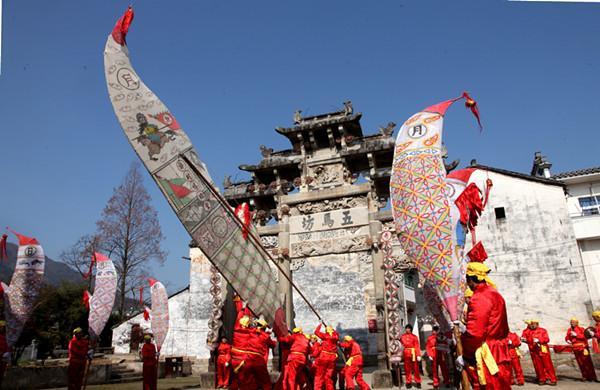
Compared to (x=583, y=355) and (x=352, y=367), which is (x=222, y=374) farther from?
(x=583, y=355)

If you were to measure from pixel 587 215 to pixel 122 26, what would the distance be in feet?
66.7

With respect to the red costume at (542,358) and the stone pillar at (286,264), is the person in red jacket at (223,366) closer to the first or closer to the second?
the stone pillar at (286,264)

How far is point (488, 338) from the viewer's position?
4.24m

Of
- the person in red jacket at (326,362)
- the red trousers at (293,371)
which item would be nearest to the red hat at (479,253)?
the person in red jacket at (326,362)

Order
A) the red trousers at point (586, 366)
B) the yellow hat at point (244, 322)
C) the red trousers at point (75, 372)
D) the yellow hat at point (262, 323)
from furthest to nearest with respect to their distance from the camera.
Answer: the red trousers at point (586, 366) → the red trousers at point (75, 372) → the yellow hat at point (262, 323) → the yellow hat at point (244, 322)

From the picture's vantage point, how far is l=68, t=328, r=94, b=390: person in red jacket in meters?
9.13

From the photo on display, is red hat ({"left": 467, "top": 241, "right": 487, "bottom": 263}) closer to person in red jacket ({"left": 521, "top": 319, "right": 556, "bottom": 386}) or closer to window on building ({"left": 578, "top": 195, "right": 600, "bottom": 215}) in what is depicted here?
person in red jacket ({"left": 521, "top": 319, "right": 556, "bottom": 386})

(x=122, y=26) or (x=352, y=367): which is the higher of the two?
(x=122, y=26)

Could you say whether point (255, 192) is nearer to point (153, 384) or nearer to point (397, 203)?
point (153, 384)

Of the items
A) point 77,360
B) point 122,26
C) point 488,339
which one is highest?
point 122,26

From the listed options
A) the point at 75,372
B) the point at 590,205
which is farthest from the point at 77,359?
the point at 590,205

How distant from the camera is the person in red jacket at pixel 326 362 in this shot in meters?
8.34

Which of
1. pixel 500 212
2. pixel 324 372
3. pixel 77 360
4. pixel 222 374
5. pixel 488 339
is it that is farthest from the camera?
pixel 500 212

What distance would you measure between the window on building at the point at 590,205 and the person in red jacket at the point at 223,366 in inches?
677
